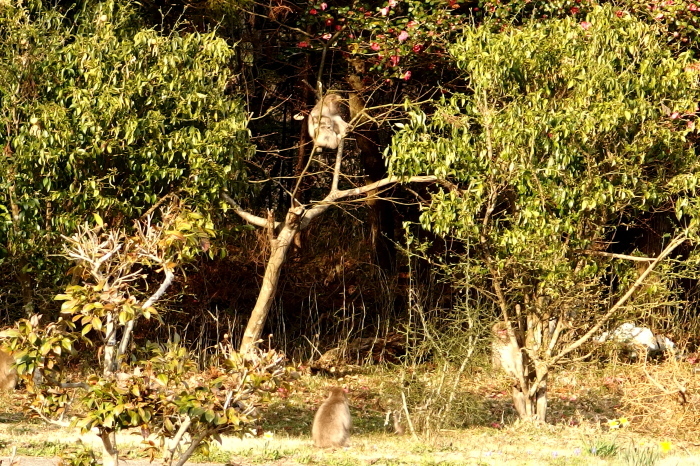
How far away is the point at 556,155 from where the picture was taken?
1003 cm

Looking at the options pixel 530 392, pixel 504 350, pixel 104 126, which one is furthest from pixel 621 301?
pixel 104 126

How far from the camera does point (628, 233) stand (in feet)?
59.8

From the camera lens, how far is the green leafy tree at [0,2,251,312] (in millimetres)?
11094

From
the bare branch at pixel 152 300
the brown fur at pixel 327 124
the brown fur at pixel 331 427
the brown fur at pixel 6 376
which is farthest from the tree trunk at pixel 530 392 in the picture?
the brown fur at pixel 6 376

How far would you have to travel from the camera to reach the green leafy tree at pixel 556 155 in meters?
10.2

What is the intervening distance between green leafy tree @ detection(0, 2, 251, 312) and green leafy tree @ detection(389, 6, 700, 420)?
217 centimetres

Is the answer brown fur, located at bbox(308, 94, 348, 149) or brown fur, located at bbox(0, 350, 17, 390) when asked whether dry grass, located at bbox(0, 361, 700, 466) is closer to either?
brown fur, located at bbox(0, 350, 17, 390)

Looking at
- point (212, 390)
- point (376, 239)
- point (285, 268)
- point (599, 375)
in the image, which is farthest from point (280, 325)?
point (212, 390)

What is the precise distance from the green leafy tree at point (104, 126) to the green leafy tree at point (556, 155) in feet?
7.12

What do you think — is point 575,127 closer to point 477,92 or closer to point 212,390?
point 477,92

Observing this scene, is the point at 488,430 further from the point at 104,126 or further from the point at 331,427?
the point at 104,126

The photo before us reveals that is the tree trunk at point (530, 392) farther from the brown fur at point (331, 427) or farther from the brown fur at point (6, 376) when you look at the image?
the brown fur at point (6, 376)

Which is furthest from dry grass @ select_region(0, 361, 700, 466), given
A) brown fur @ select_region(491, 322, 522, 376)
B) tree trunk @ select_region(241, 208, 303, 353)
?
tree trunk @ select_region(241, 208, 303, 353)

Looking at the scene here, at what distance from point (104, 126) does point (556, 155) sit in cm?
455
